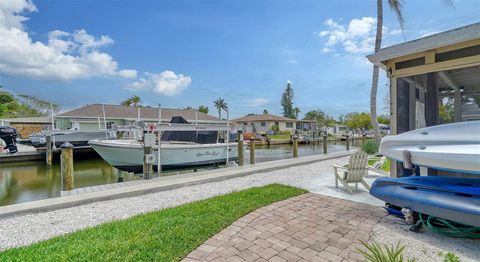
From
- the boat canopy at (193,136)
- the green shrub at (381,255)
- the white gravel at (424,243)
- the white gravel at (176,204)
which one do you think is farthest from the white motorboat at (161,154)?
the green shrub at (381,255)

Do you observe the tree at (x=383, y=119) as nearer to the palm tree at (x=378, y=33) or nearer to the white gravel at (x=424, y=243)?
the palm tree at (x=378, y=33)

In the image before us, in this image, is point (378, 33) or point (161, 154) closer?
point (161, 154)

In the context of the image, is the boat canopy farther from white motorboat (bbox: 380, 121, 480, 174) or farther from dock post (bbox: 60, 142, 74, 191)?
white motorboat (bbox: 380, 121, 480, 174)

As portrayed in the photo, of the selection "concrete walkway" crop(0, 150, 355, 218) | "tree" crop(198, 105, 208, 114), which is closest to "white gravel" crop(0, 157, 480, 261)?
"concrete walkway" crop(0, 150, 355, 218)

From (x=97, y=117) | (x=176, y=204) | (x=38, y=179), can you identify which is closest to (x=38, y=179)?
(x=38, y=179)

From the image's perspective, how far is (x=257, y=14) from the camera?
37.1 feet

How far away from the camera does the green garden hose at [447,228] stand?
3182mm

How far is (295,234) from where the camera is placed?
3.31 m

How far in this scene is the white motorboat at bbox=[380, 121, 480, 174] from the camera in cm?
321

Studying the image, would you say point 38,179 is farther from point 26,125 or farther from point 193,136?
point 26,125

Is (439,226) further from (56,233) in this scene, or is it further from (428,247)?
(56,233)

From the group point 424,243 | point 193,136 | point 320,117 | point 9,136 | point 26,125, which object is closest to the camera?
point 424,243

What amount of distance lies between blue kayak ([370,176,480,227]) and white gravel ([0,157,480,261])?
33 cm

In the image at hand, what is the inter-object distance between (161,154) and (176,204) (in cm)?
518
